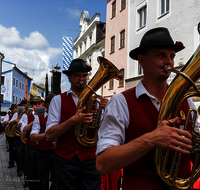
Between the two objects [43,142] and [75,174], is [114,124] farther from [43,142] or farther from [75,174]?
[43,142]

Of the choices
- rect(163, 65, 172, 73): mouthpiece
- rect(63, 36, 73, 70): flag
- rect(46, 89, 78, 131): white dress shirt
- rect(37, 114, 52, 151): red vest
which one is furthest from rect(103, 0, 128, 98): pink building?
rect(163, 65, 172, 73): mouthpiece

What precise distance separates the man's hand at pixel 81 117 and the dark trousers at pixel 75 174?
0.52 metres

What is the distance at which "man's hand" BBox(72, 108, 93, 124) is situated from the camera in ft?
9.53

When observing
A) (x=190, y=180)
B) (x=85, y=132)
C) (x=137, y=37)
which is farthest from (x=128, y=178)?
(x=137, y=37)

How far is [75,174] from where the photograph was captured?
10.1 feet

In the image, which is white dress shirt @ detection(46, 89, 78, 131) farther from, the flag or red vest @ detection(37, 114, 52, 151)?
the flag

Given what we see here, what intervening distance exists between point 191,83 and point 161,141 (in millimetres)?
359

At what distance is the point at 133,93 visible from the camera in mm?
1733

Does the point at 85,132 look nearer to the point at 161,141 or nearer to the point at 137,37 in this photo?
the point at 161,141

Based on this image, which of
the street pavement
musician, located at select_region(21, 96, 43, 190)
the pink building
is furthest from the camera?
the pink building

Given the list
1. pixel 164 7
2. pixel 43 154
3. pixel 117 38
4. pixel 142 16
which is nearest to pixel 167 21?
pixel 164 7

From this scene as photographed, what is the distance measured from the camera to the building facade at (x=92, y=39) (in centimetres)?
2528

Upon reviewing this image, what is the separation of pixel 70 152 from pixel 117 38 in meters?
16.9

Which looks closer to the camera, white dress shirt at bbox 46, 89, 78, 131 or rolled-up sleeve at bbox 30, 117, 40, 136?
white dress shirt at bbox 46, 89, 78, 131
